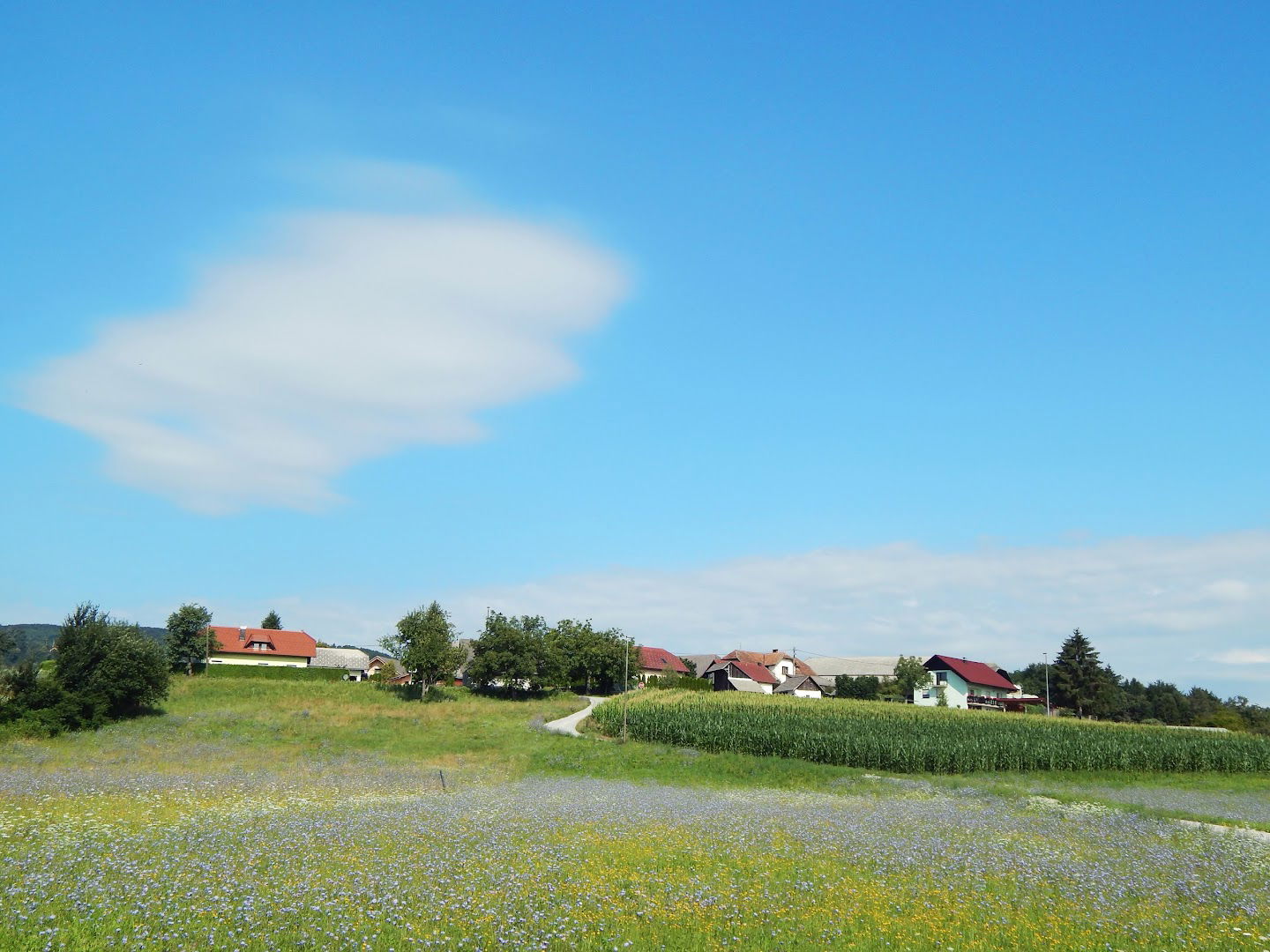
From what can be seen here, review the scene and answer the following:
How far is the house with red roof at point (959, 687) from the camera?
115 meters

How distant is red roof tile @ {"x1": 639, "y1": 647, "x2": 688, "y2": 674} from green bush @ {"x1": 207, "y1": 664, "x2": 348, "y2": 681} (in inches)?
1649

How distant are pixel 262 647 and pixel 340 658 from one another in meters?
12.1

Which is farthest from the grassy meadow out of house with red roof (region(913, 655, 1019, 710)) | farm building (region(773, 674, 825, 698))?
farm building (region(773, 674, 825, 698))

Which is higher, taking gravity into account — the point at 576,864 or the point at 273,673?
the point at 273,673

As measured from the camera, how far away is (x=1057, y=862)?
800 inches

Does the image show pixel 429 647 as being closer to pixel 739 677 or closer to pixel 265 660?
pixel 265 660

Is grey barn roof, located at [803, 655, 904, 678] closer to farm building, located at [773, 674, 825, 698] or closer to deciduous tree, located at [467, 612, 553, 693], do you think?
farm building, located at [773, 674, 825, 698]

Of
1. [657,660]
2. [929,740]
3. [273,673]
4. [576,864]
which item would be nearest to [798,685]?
[657,660]

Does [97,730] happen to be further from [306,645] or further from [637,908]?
[306,645]

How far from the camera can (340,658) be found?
122 metres

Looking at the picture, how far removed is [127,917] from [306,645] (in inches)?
4426

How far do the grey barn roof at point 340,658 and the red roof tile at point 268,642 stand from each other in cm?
173

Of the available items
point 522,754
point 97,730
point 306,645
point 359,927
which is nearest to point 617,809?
point 359,927

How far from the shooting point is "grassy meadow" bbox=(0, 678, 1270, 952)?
13.5 meters
